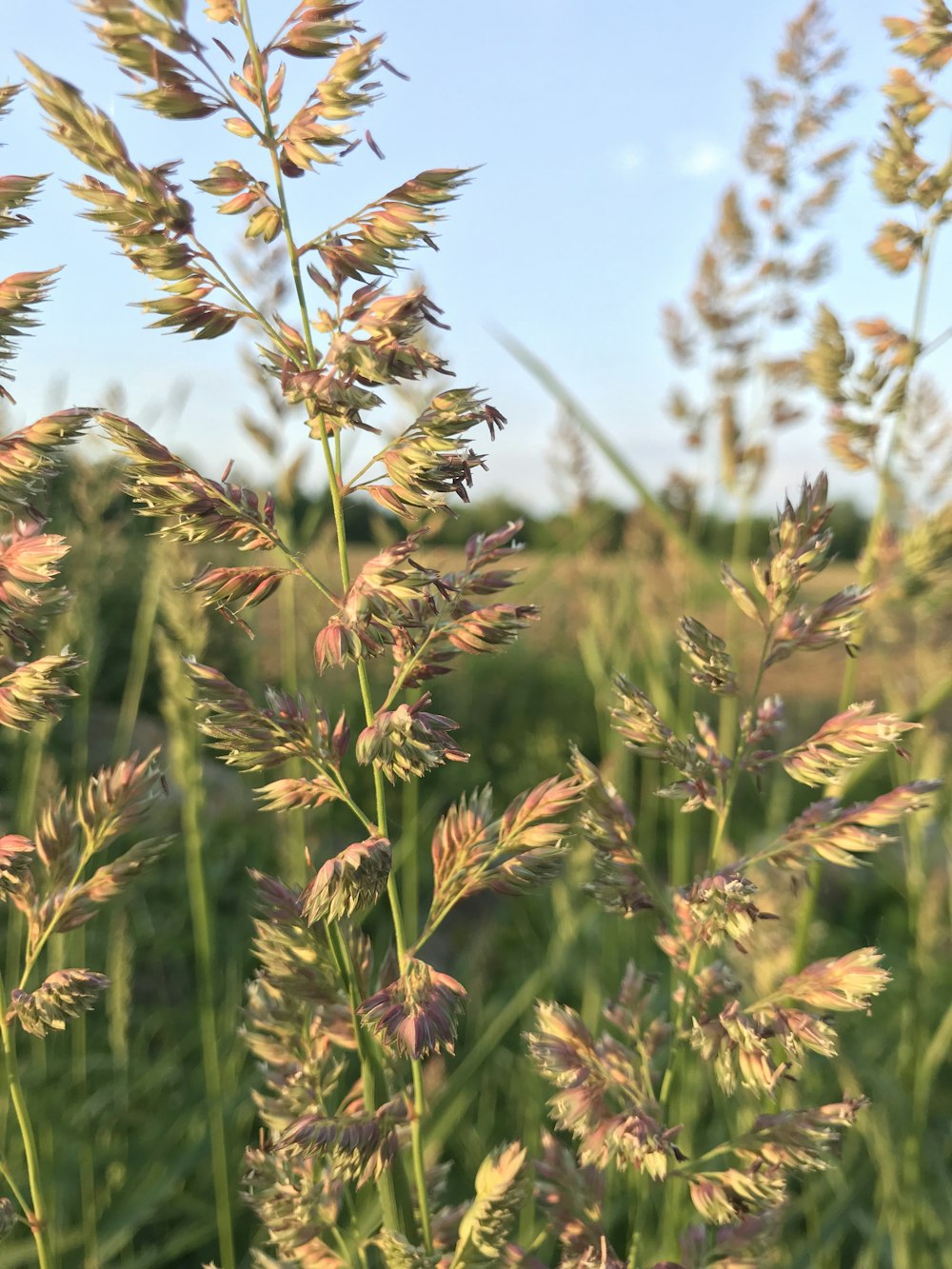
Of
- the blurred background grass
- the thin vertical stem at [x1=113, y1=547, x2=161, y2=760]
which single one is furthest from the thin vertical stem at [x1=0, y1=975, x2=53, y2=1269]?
the thin vertical stem at [x1=113, y1=547, x2=161, y2=760]

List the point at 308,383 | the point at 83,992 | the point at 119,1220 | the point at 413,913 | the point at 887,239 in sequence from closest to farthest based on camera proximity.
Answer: the point at 308,383 → the point at 83,992 → the point at 887,239 → the point at 119,1220 → the point at 413,913

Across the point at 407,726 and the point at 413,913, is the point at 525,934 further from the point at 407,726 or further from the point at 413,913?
the point at 407,726

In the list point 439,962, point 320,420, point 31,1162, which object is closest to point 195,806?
point 31,1162

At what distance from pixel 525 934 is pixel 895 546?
2.29 metres

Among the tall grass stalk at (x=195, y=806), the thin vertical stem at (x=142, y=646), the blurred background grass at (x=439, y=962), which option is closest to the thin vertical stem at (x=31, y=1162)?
the blurred background grass at (x=439, y=962)

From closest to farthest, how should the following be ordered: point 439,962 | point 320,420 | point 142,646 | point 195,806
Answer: point 320,420 → point 195,806 → point 142,646 → point 439,962

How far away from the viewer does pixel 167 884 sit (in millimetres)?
4266

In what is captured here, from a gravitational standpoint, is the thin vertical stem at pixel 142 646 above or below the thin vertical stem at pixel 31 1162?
above

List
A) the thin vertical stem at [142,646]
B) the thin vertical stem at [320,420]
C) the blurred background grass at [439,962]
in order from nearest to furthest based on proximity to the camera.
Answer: the thin vertical stem at [320,420] → the blurred background grass at [439,962] → the thin vertical stem at [142,646]

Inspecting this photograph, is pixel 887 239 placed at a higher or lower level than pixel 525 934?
higher

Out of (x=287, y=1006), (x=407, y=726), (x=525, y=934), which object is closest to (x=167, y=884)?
(x=525, y=934)

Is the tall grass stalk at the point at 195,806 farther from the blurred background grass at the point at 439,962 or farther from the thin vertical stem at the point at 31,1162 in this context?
the thin vertical stem at the point at 31,1162

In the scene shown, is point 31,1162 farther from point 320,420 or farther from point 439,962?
point 439,962

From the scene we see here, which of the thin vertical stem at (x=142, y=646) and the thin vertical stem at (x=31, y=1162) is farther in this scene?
the thin vertical stem at (x=142, y=646)
